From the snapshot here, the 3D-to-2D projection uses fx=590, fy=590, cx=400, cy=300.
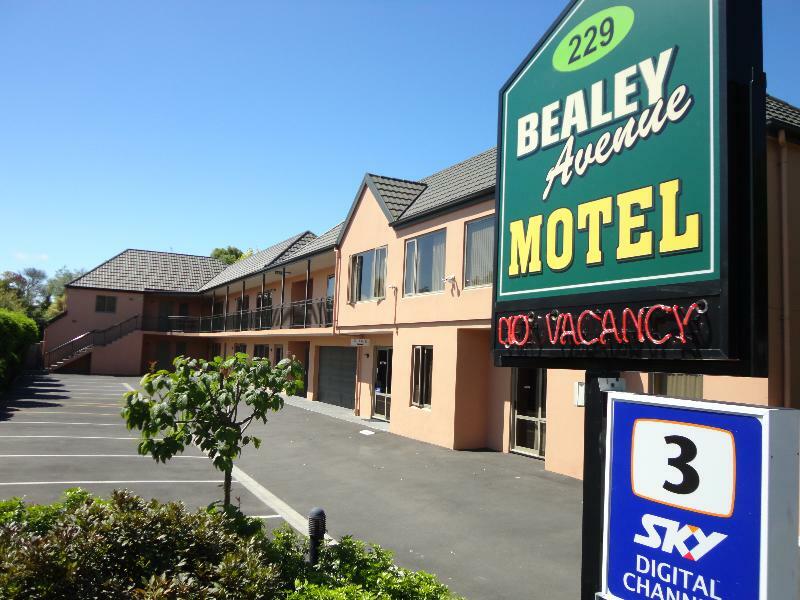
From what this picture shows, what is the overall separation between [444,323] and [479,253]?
7.92 feet

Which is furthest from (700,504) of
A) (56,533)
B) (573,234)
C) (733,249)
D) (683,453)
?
(56,533)

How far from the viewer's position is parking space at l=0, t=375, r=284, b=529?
1024 centimetres

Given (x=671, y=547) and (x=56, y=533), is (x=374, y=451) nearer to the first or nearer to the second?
(x=56, y=533)

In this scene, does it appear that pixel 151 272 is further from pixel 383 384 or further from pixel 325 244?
pixel 383 384

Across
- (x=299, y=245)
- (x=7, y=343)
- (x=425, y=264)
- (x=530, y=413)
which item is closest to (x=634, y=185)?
(x=530, y=413)

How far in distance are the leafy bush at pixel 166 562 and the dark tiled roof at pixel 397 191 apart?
14639mm

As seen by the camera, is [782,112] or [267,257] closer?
[782,112]

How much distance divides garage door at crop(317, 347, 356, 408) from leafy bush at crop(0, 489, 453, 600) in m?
18.6

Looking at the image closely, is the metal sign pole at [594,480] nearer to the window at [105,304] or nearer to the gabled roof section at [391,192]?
the gabled roof section at [391,192]

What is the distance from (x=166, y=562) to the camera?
4953mm

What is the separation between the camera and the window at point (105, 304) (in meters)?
44.1

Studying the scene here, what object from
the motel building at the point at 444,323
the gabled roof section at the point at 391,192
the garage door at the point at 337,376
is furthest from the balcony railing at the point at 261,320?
the gabled roof section at the point at 391,192

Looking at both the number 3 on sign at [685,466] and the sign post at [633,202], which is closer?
the number 3 on sign at [685,466]

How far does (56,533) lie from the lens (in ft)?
15.7
